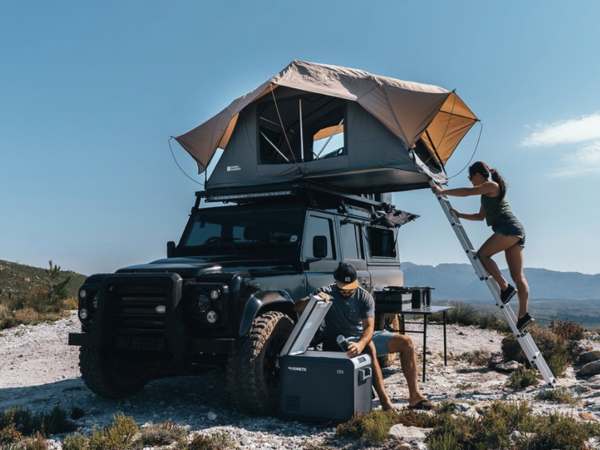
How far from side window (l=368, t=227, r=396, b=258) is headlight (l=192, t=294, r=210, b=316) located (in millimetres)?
3655

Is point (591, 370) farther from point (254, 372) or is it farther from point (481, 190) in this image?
point (254, 372)

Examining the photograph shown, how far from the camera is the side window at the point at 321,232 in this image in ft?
21.5

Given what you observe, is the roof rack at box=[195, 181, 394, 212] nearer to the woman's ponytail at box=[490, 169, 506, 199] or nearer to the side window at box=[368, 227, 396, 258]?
the side window at box=[368, 227, 396, 258]

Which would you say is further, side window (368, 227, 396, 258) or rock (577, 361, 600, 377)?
side window (368, 227, 396, 258)

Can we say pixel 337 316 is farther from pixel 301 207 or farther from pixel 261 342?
pixel 301 207

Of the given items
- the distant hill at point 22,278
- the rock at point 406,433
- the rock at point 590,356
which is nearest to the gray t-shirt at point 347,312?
the rock at point 406,433

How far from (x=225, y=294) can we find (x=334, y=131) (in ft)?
11.5

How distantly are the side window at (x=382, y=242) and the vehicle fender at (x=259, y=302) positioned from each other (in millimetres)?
2767

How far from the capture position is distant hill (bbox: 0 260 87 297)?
27.7 metres

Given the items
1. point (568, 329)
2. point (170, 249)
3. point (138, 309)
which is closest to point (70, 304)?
point (170, 249)

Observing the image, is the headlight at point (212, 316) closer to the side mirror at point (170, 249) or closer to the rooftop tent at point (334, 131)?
the side mirror at point (170, 249)

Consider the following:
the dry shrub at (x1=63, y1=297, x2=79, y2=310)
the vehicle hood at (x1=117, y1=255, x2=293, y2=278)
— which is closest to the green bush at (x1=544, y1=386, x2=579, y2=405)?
the vehicle hood at (x1=117, y1=255, x2=293, y2=278)

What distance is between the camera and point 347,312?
5629mm

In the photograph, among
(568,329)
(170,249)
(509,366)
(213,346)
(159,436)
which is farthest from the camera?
(568,329)
